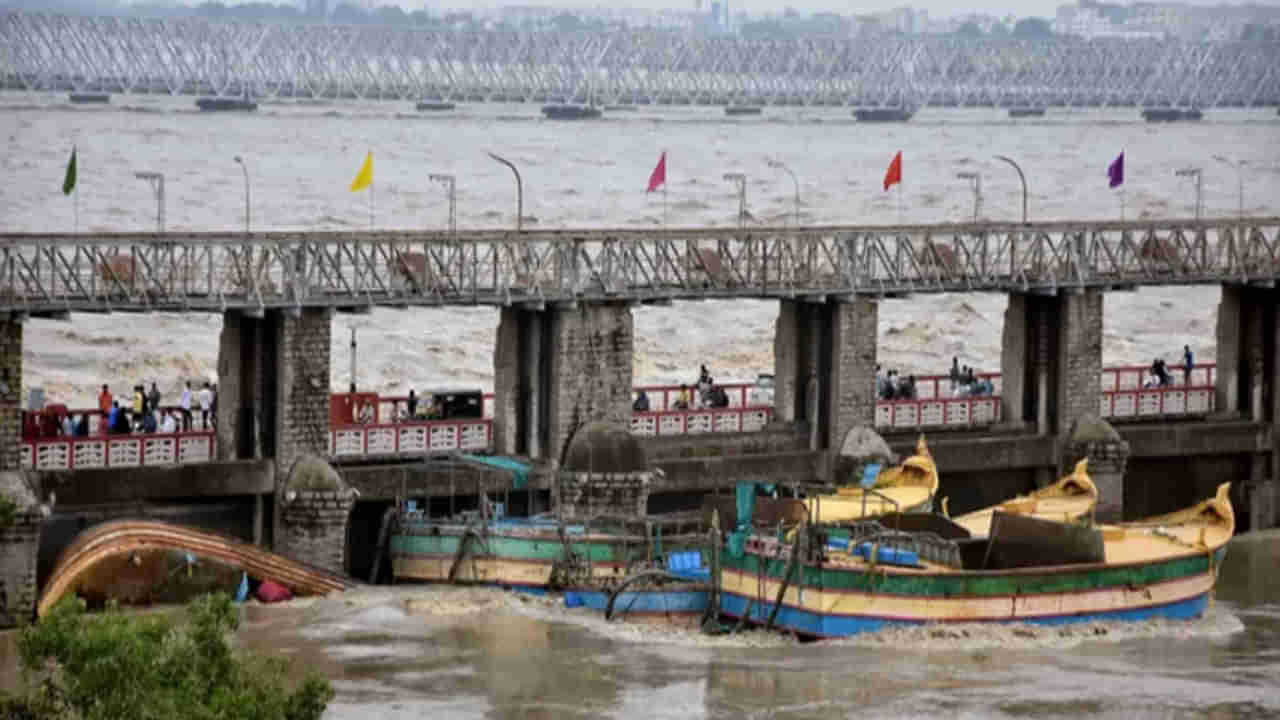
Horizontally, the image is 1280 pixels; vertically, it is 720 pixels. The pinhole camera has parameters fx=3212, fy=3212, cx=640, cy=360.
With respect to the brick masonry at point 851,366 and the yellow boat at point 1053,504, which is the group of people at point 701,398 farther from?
the yellow boat at point 1053,504

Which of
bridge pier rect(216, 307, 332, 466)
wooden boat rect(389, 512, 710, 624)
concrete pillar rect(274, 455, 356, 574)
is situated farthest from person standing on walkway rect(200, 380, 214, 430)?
wooden boat rect(389, 512, 710, 624)

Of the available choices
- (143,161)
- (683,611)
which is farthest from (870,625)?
(143,161)

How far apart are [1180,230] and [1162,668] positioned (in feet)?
67.3

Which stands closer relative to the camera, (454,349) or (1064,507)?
(1064,507)

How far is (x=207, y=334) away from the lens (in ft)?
350

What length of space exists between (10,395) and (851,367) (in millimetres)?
19835

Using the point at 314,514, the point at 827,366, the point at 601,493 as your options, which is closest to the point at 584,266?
the point at 601,493

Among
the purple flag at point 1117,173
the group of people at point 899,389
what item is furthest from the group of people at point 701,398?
the purple flag at point 1117,173

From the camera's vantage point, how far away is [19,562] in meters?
57.1

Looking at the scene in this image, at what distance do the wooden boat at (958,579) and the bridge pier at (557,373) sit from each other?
7505mm

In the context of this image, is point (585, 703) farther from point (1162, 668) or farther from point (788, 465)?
point (788, 465)

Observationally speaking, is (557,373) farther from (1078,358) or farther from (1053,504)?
(1078,358)

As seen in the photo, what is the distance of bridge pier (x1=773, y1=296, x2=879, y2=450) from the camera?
2753 inches

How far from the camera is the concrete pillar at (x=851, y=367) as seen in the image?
229 ft
